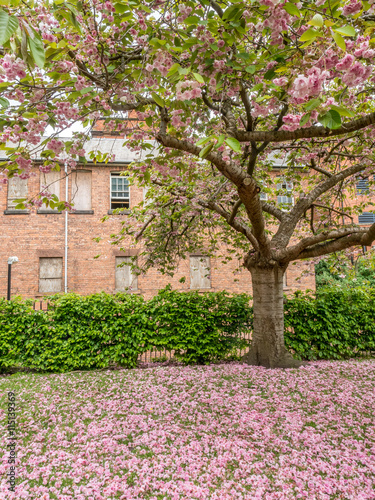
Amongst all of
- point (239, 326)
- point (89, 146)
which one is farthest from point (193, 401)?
point (89, 146)

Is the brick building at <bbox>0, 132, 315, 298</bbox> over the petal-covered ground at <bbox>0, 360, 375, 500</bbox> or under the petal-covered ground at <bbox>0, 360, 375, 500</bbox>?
over

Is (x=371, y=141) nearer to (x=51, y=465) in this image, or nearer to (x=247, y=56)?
(x=247, y=56)

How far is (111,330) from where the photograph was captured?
705cm

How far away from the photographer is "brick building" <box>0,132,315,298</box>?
1307 cm

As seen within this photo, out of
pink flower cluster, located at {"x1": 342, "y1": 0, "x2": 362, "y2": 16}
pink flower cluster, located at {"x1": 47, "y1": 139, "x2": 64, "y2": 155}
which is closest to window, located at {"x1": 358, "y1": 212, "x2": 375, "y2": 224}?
pink flower cluster, located at {"x1": 342, "y1": 0, "x2": 362, "y2": 16}

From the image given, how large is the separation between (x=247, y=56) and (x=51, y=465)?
435cm

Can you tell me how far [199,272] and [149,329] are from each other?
7.32 meters

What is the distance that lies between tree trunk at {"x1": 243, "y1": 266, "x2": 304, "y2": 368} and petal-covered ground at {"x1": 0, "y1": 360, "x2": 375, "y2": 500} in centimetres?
60

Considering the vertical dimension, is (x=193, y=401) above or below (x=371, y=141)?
below

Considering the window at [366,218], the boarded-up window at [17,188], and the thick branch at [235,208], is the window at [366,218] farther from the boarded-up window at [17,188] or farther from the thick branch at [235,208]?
the boarded-up window at [17,188]

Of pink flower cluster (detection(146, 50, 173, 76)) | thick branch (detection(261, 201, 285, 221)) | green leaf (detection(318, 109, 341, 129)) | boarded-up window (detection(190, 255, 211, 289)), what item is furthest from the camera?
boarded-up window (detection(190, 255, 211, 289))

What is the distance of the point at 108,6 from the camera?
10.1 ft

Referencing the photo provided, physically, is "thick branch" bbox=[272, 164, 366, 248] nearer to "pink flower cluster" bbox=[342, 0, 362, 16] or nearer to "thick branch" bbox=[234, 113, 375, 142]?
"thick branch" bbox=[234, 113, 375, 142]

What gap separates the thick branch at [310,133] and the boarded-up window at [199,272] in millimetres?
10636
